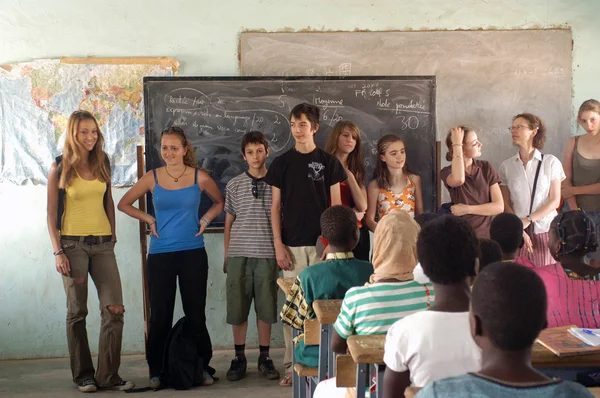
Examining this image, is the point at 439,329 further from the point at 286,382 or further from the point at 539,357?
the point at 286,382

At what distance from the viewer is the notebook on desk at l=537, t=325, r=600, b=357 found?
212cm

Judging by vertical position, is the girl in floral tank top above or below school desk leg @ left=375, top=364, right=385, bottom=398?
above

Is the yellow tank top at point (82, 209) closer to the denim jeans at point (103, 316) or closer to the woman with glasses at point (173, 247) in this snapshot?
the denim jeans at point (103, 316)

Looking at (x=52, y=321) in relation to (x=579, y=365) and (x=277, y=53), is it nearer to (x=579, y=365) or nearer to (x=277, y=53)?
(x=277, y=53)

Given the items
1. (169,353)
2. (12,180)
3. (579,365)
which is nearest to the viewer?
(579,365)

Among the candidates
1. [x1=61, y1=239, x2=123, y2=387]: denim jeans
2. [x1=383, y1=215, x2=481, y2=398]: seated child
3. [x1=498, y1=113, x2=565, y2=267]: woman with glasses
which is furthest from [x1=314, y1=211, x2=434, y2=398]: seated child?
[x1=498, y1=113, x2=565, y2=267]: woman with glasses

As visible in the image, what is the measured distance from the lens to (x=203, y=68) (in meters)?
5.23

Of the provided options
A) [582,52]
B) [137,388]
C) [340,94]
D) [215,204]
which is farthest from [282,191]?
[582,52]

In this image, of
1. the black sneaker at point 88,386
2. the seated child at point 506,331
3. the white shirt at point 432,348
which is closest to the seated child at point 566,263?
the white shirt at point 432,348

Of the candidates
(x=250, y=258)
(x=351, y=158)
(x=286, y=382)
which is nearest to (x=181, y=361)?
(x=286, y=382)

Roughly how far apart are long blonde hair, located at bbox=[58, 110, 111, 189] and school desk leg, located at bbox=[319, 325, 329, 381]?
2.07m

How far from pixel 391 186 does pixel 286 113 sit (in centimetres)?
91

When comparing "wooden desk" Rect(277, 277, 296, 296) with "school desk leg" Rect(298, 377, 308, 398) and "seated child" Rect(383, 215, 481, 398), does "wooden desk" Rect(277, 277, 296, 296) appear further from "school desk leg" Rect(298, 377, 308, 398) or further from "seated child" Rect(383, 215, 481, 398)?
"seated child" Rect(383, 215, 481, 398)

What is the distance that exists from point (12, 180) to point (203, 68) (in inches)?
59.0
